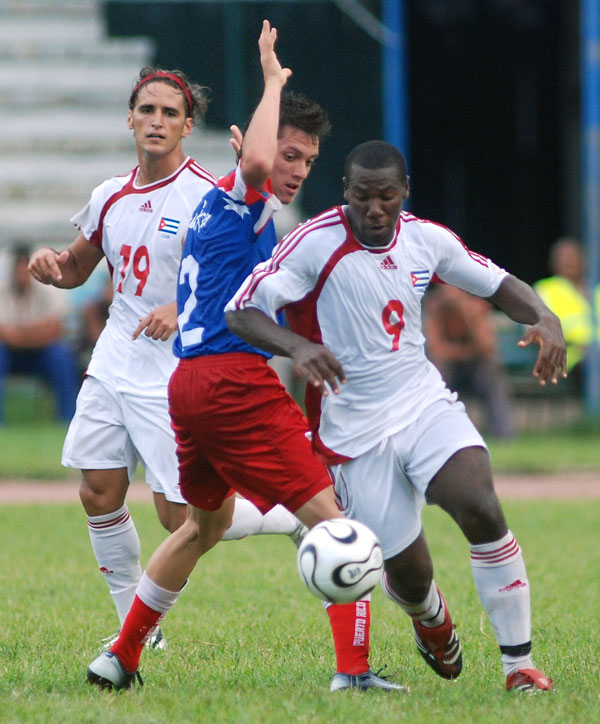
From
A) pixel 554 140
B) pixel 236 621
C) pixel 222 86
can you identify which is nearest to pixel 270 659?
pixel 236 621

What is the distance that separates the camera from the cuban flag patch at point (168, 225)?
5.55 metres

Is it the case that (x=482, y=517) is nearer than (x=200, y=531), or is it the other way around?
(x=482, y=517)

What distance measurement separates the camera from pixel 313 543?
14.4 ft

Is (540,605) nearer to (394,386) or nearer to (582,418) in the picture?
(394,386)

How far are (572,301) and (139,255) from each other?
8.89m

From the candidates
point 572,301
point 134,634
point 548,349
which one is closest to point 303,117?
point 548,349

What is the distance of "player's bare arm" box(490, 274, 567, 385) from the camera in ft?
15.6

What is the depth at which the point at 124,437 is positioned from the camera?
5.64 m

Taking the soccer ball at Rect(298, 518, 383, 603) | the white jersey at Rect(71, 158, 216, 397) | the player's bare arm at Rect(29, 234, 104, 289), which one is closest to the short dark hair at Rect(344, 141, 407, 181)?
the white jersey at Rect(71, 158, 216, 397)

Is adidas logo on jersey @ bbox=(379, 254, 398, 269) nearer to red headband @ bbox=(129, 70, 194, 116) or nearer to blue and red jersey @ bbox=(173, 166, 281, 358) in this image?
blue and red jersey @ bbox=(173, 166, 281, 358)

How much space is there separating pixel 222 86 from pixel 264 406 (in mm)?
10399

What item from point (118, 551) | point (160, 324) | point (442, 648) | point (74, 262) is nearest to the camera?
point (442, 648)

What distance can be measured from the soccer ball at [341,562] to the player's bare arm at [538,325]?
93cm

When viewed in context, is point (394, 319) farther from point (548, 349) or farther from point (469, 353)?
point (469, 353)
